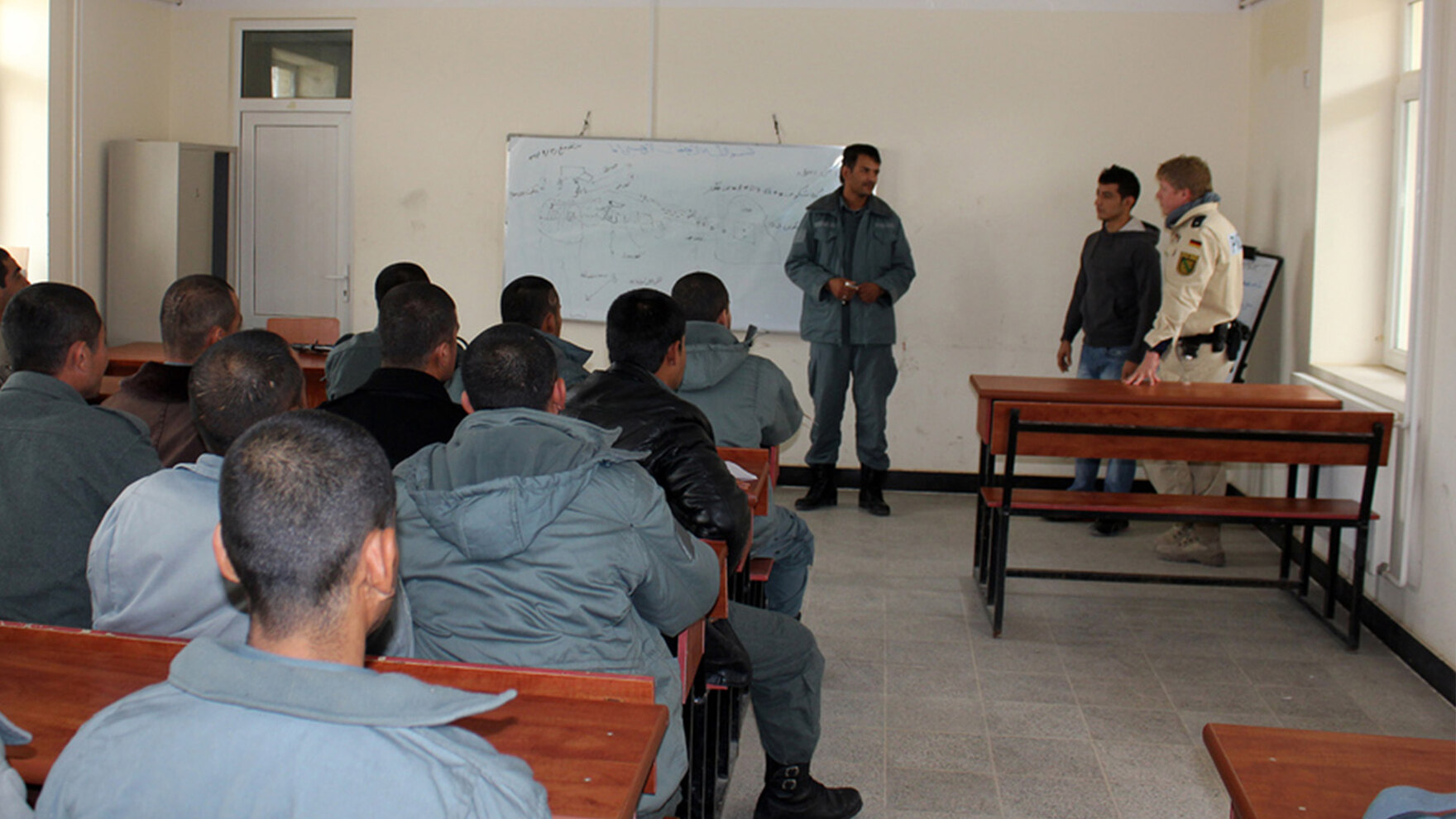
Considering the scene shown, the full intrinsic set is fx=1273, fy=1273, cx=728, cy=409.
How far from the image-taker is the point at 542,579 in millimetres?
2047

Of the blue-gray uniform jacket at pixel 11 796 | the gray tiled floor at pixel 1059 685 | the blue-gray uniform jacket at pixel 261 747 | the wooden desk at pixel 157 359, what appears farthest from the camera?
the wooden desk at pixel 157 359

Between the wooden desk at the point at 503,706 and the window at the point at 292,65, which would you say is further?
the window at the point at 292,65

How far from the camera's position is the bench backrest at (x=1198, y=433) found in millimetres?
4371

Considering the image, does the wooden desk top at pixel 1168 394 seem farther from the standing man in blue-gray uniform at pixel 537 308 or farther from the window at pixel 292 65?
the window at pixel 292 65

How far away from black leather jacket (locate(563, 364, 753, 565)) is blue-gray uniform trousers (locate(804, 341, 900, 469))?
356cm

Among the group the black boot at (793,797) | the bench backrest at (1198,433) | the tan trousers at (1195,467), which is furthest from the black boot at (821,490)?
the black boot at (793,797)

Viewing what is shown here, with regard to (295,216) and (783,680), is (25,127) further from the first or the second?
(783,680)

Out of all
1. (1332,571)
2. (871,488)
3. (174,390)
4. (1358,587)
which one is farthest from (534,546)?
(871,488)

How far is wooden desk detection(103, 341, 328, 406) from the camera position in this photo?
564 cm

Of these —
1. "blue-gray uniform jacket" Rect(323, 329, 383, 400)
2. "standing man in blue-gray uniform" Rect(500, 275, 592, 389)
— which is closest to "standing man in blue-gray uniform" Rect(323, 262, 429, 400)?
"blue-gray uniform jacket" Rect(323, 329, 383, 400)

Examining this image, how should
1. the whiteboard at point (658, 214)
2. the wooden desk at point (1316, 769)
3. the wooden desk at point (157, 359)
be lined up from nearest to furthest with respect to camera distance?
the wooden desk at point (1316, 769)
the wooden desk at point (157, 359)
the whiteboard at point (658, 214)

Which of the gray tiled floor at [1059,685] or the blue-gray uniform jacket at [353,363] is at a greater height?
the blue-gray uniform jacket at [353,363]

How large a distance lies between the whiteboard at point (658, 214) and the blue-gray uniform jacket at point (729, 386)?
2805 millimetres

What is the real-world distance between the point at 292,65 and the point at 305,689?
669 centimetres
